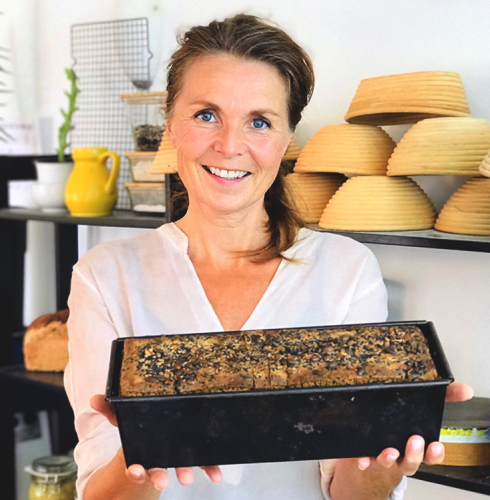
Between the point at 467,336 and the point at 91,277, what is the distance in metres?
0.85

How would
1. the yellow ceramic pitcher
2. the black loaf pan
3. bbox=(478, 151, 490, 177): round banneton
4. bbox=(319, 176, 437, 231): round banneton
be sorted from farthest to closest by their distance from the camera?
the yellow ceramic pitcher
bbox=(319, 176, 437, 231): round banneton
bbox=(478, 151, 490, 177): round banneton
the black loaf pan

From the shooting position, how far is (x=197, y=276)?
120 cm

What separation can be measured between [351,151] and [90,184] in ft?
2.86

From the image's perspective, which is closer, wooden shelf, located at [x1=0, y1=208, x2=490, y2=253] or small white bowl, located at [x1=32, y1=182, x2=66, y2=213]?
wooden shelf, located at [x1=0, y1=208, x2=490, y2=253]

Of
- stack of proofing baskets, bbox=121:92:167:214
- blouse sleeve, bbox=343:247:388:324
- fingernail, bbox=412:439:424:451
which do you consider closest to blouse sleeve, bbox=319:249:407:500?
blouse sleeve, bbox=343:247:388:324

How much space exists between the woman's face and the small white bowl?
1075mm

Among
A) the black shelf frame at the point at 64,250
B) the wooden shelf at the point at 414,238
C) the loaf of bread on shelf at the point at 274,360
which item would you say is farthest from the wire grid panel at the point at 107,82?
the loaf of bread on shelf at the point at 274,360

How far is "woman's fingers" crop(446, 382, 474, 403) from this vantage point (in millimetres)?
768

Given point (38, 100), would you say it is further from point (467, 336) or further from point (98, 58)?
point (467, 336)

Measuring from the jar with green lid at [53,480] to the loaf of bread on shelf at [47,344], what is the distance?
295 millimetres

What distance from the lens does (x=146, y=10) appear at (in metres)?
2.03

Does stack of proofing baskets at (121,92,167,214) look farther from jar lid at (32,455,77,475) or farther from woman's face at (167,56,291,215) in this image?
jar lid at (32,455,77,475)

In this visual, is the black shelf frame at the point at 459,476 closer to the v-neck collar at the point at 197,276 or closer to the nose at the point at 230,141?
the v-neck collar at the point at 197,276

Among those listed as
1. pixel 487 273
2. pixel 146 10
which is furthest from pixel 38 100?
pixel 487 273
